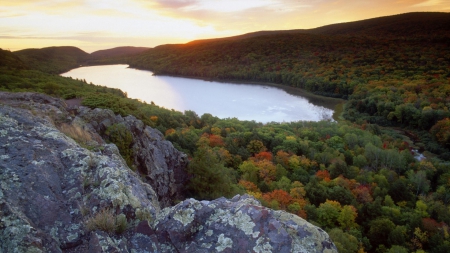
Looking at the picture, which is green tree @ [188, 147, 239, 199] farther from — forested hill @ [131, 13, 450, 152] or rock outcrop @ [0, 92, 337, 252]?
forested hill @ [131, 13, 450, 152]

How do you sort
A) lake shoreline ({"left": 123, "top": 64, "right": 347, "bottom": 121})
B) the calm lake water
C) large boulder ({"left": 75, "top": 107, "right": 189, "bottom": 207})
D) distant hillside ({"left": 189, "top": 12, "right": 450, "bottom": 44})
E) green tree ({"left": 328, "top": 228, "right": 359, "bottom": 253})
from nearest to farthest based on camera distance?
large boulder ({"left": 75, "top": 107, "right": 189, "bottom": 207})
green tree ({"left": 328, "top": 228, "right": 359, "bottom": 253})
the calm lake water
lake shoreline ({"left": 123, "top": 64, "right": 347, "bottom": 121})
distant hillside ({"left": 189, "top": 12, "right": 450, "bottom": 44})

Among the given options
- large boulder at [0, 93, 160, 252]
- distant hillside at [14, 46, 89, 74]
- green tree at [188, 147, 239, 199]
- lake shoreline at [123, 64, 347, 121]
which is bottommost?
lake shoreline at [123, 64, 347, 121]

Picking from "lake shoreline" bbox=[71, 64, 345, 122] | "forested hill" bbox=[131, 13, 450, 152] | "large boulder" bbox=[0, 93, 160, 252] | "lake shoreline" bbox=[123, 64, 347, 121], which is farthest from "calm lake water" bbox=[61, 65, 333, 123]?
"large boulder" bbox=[0, 93, 160, 252]

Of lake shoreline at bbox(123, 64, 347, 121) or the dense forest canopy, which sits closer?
the dense forest canopy

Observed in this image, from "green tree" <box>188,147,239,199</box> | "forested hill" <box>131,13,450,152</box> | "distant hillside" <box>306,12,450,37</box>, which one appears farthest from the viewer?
"distant hillside" <box>306,12,450,37</box>

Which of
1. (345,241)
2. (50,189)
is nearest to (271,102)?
(345,241)

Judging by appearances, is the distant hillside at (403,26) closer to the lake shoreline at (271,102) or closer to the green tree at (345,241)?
the lake shoreline at (271,102)

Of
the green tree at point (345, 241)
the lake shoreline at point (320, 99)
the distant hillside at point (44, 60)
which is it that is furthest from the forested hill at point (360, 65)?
the green tree at point (345, 241)
